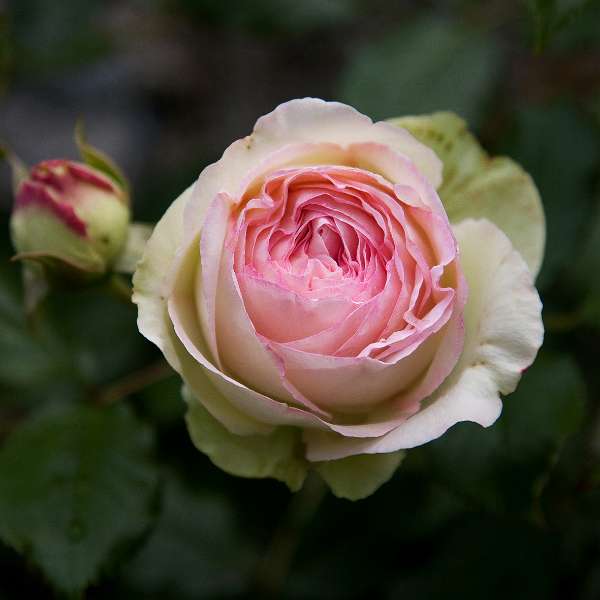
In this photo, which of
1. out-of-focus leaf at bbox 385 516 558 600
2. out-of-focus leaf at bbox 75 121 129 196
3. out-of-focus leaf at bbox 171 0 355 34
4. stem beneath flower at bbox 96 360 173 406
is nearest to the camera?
out-of-focus leaf at bbox 75 121 129 196

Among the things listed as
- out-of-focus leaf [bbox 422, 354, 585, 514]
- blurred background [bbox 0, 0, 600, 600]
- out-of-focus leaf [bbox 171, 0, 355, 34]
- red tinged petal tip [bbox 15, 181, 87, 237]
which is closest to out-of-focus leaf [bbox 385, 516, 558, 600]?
blurred background [bbox 0, 0, 600, 600]

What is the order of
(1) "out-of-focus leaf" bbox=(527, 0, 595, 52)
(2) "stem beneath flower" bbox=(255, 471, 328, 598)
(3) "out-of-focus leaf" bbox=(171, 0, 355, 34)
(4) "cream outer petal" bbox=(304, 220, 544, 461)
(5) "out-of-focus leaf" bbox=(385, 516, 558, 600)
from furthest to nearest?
(3) "out-of-focus leaf" bbox=(171, 0, 355, 34) → (2) "stem beneath flower" bbox=(255, 471, 328, 598) → (5) "out-of-focus leaf" bbox=(385, 516, 558, 600) → (1) "out-of-focus leaf" bbox=(527, 0, 595, 52) → (4) "cream outer petal" bbox=(304, 220, 544, 461)

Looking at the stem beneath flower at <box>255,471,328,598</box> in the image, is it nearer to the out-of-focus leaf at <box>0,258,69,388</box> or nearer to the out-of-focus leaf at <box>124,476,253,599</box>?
the out-of-focus leaf at <box>124,476,253,599</box>

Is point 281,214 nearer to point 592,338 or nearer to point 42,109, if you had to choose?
point 592,338

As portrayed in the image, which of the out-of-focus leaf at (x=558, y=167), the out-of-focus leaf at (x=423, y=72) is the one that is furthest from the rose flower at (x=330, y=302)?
the out-of-focus leaf at (x=423, y=72)

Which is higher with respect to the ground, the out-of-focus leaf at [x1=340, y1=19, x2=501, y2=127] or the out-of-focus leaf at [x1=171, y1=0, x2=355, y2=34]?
the out-of-focus leaf at [x1=340, y1=19, x2=501, y2=127]

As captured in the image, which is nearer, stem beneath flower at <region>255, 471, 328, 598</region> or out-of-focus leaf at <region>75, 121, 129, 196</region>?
out-of-focus leaf at <region>75, 121, 129, 196</region>

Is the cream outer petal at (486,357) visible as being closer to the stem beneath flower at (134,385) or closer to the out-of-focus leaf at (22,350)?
the stem beneath flower at (134,385)
